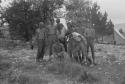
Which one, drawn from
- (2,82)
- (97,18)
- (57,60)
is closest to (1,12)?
(57,60)

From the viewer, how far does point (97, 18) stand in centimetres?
4806

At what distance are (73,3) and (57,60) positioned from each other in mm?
22556

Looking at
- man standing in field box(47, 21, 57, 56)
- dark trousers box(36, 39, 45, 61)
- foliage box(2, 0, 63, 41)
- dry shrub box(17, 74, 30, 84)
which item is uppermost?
foliage box(2, 0, 63, 41)

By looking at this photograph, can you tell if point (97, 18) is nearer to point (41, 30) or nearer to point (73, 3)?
point (73, 3)

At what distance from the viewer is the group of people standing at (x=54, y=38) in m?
9.90

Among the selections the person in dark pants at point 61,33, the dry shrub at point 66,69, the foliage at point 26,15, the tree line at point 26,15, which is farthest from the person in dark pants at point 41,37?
the foliage at point 26,15

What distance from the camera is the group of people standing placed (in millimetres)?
9895

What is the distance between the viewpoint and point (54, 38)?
404 inches

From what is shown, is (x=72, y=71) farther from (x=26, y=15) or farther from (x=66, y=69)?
(x=26, y=15)

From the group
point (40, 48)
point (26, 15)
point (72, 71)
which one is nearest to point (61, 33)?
point (40, 48)

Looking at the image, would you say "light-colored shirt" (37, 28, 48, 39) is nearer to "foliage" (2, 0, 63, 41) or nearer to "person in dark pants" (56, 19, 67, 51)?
"person in dark pants" (56, 19, 67, 51)

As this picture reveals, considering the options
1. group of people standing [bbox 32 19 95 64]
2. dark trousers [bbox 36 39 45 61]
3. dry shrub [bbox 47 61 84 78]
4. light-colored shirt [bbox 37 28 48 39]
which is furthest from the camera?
dark trousers [bbox 36 39 45 61]

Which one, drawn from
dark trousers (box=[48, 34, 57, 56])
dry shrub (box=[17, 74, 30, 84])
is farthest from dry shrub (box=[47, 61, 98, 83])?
dark trousers (box=[48, 34, 57, 56])

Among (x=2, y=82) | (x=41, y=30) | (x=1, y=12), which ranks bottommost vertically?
(x=2, y=82)
